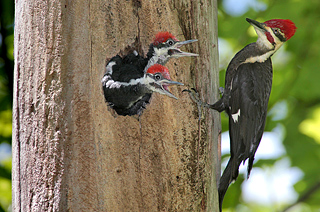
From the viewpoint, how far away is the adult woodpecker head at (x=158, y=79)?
1.62m

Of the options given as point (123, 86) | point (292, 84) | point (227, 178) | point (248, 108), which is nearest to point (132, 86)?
point (123, 86)

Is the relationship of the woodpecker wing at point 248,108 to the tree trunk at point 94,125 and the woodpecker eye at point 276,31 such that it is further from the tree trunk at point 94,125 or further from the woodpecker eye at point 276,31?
the tree trunk at point 94,125

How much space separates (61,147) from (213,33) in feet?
3.46

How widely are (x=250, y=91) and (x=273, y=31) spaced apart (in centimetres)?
47

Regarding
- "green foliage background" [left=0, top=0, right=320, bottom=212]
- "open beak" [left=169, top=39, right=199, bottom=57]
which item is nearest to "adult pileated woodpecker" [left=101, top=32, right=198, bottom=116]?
"open beak" [left=169, top=39, right=199, bottom=57]

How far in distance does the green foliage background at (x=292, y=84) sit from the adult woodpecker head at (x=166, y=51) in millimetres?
1110

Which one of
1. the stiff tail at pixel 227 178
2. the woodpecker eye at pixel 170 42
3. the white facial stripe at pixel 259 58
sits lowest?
the stiff tail at pixel 227 178

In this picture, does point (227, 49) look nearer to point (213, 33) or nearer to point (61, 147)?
point (213, 33)

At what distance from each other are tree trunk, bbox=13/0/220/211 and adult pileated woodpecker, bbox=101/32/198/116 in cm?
4

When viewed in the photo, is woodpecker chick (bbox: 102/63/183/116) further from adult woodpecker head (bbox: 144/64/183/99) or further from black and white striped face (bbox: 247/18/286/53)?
black and white striped face (bbox: 247/18/286/53)

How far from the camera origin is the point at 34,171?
1612mm

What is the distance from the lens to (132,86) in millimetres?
1767

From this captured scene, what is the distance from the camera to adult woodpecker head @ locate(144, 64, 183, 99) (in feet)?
5.32

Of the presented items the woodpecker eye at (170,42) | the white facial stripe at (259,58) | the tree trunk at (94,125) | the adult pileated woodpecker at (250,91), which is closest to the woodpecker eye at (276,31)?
the adult pileated woodpecker at (250,91)
